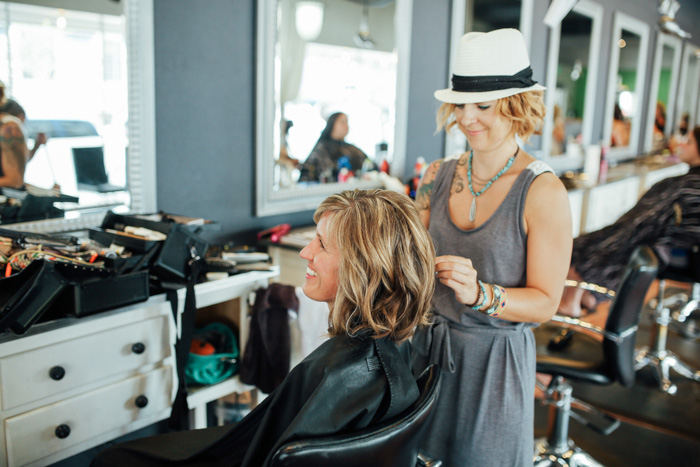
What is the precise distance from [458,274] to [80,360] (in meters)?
0.93

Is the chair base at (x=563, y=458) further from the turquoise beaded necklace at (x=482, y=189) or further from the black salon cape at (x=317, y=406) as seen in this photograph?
the black salon cape at (x=317, y=406)

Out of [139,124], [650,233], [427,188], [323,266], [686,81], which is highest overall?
[686,81]

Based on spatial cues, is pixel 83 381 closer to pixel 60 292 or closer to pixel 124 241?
pixel 60 292

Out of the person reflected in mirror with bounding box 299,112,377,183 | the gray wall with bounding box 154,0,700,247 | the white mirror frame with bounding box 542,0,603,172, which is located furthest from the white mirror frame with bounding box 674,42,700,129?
the gray wall with bounding box 154,0,700,247

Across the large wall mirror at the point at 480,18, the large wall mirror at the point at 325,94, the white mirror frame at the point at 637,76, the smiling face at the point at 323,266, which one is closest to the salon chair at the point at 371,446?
the smiling face at the point at 323,266

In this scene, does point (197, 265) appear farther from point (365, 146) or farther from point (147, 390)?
point (365, 146)

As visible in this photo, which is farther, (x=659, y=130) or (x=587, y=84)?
(x=659, y=130)

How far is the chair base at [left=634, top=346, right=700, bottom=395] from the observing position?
3062 mm

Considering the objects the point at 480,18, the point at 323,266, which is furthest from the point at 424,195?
the point at 480,18

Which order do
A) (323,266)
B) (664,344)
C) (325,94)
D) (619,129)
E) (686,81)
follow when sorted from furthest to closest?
(686,81) < (619,129) < (664,344) < (325,94) < (323,266)

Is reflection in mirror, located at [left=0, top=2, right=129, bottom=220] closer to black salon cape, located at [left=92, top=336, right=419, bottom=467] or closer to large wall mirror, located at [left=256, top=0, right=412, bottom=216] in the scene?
large wall mirror, located at [left=256, top=0, right=412, bottom=216]

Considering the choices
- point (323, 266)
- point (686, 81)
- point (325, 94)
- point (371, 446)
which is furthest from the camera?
point (686, 81)

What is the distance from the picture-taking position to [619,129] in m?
6.04

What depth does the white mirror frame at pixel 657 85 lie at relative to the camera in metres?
6.75
